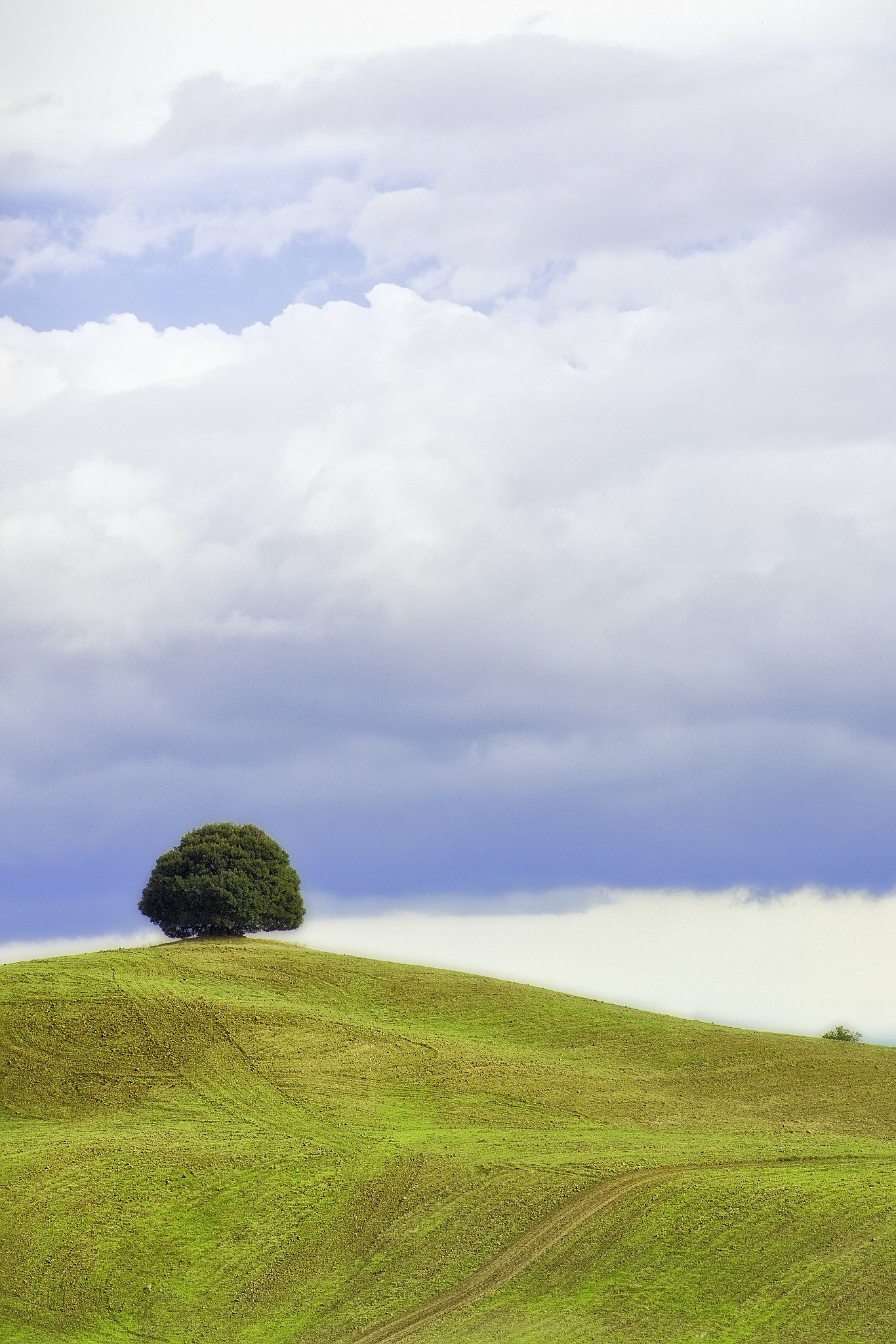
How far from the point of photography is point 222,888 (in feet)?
193

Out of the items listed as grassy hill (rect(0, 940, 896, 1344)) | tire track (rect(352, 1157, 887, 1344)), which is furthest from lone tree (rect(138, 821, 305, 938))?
tire track (rect(352, 1157, 887, 1344))

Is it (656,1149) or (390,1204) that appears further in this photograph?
(656,1149)

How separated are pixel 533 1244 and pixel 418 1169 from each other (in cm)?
461

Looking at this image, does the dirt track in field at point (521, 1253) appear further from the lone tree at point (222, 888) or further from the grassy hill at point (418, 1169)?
the lone tree at point (222, 888)

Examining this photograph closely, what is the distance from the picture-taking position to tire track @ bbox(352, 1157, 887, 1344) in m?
28.2

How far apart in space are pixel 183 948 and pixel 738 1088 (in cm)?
2422

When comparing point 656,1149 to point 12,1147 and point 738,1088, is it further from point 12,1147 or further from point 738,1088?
point 12,1147

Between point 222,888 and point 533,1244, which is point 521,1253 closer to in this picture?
point 533,1244

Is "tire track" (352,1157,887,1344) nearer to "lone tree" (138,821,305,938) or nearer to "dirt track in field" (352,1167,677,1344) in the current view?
"dirt track in field" (352,1167,677,1344)

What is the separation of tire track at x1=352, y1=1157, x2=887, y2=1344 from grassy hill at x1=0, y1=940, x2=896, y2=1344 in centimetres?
8

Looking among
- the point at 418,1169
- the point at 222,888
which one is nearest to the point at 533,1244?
the point at 418,1169

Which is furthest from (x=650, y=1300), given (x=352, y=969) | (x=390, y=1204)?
(x=352, y=969)

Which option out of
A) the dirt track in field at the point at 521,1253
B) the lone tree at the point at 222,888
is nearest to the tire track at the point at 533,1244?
the dirt track in field at the point at 521,1253

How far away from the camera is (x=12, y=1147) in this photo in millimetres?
37125
